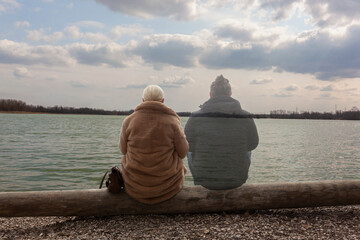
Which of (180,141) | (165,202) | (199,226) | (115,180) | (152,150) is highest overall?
(180,141)

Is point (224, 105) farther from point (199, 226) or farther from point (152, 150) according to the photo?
point (199, 226)

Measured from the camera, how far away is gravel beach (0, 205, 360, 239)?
377 centimetres

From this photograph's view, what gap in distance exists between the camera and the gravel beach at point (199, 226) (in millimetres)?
3773

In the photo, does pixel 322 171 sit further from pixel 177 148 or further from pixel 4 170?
pixel 4 170

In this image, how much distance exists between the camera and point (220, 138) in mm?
4090

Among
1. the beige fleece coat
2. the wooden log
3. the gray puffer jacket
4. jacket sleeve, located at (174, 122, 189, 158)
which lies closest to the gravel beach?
the wooden log

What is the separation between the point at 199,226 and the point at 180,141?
3.88 feet

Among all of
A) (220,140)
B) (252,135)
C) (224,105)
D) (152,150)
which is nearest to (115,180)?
(152,150)

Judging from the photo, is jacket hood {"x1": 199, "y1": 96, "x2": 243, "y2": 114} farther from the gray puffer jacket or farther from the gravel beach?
the gravel beach

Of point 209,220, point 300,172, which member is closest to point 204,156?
point 209,220

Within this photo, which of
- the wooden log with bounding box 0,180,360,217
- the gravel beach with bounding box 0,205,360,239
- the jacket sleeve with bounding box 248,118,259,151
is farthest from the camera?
the wooden log with bounding box 0,180,360,217

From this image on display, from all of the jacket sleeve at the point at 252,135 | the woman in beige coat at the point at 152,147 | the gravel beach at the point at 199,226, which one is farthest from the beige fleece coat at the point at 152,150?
the jacket sleeve at the point at 252,135

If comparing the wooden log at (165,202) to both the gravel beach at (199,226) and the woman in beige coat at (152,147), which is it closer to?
the gravel beach at (199,226)

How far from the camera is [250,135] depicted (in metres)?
4.20
